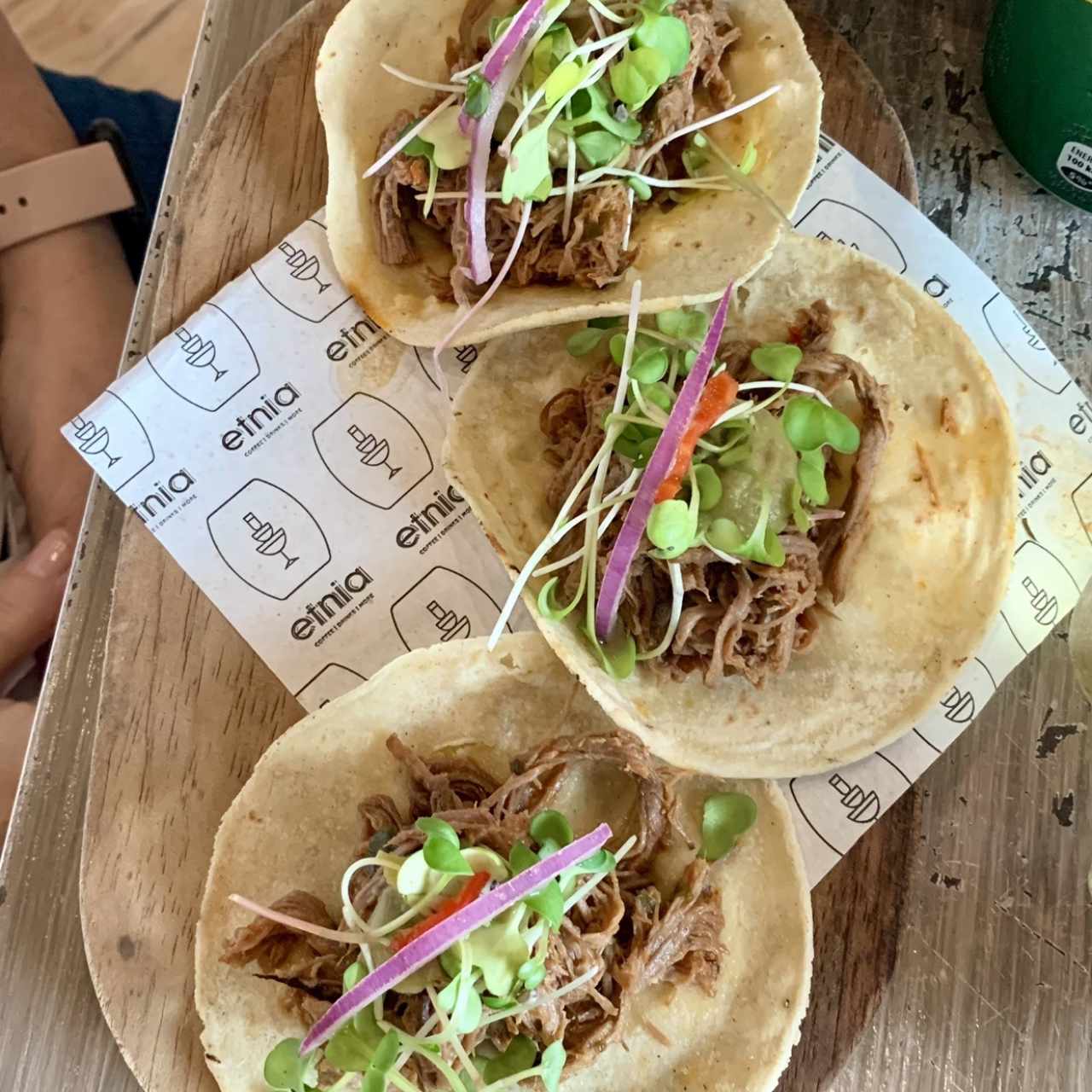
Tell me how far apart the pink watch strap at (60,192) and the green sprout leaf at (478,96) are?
1185 millimetres

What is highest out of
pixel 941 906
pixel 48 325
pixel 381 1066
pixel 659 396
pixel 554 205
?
pixel 48 325

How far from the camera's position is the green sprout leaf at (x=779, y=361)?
5.24ft

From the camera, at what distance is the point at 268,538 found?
1.76 meters

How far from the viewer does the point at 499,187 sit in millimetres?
1715

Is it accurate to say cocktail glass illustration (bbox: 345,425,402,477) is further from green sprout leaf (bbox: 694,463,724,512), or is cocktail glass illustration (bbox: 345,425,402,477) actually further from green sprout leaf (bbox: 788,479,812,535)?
green sprout leaf (bbox: 788,479,812,535)

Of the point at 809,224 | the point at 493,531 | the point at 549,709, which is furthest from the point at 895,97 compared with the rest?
the point at 549,709

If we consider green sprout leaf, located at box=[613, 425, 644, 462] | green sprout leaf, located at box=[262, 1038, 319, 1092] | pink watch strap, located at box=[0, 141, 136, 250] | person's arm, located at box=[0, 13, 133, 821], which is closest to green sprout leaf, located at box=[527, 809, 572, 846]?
green sprout leaf, located at box=[262, 1038, 319, 1092]

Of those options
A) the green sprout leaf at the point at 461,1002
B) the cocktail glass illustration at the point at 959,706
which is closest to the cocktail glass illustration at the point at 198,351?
the green sprout leaf at the point at 461,1002

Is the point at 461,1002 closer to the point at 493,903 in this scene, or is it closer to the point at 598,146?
the point at 493,903

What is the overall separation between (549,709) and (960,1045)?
847 millimetres

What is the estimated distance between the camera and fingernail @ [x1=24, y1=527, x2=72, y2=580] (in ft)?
7.06

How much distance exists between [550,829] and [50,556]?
127 centimetres

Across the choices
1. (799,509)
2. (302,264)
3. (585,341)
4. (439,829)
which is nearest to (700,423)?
(799,509)

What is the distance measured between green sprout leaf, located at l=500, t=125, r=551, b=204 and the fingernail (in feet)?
3.93
